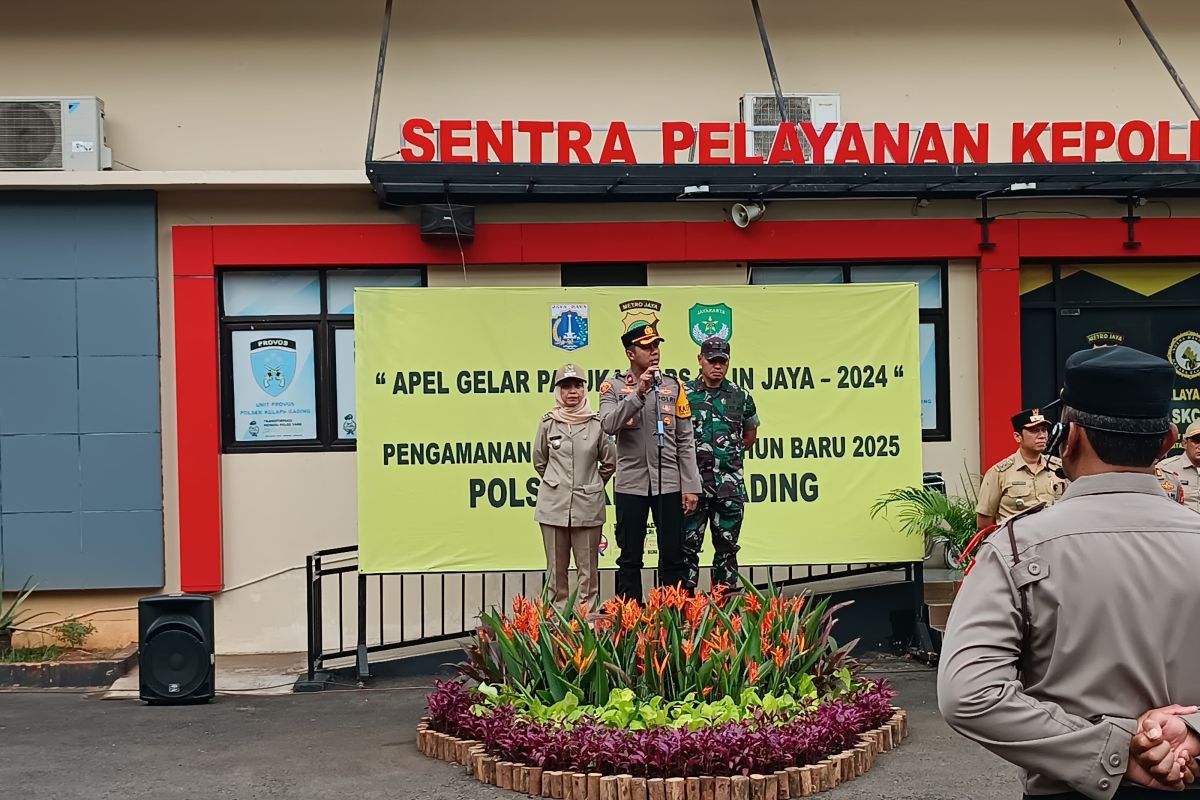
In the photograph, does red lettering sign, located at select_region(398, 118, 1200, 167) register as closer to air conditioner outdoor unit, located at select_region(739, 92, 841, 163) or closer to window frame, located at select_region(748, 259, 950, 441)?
air conditioner outdoor unit, located at select_region(739, 92, 841, 163)

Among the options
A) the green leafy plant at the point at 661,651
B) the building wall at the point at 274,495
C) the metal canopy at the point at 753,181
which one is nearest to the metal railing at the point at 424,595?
the building wall at the point at 274,495

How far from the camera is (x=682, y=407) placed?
30.7 ft

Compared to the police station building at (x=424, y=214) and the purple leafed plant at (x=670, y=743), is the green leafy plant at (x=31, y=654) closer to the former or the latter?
the police station building at (x=424, y=214)

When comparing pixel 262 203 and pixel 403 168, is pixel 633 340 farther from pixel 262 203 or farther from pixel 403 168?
pixel 262 203

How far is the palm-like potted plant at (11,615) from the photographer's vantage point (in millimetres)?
10586

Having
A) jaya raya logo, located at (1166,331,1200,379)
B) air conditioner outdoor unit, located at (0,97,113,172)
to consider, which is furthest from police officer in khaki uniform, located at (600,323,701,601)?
jaya raya logo, located at (1166,331,1200,379)

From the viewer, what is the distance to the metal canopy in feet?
32.1

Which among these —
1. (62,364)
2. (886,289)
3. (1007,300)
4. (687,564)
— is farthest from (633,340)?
(62,364)

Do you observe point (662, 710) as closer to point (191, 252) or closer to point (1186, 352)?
point (191, 252)

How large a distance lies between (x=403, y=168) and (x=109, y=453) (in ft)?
11.8

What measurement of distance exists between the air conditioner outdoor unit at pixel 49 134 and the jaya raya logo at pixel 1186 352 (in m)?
9.41

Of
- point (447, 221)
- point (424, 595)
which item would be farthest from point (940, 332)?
point (424, 595)

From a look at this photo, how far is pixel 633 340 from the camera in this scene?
355 inches

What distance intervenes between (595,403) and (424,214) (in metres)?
2.19
